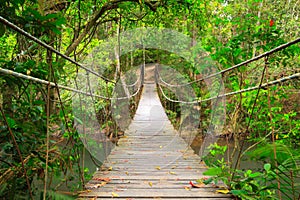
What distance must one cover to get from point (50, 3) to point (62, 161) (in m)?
1.25

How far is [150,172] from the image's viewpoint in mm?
1872

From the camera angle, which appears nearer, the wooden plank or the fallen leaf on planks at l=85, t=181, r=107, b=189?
the wooden plank

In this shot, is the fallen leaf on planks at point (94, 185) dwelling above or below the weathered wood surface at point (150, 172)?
above

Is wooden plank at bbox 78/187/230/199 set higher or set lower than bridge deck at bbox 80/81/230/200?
higher

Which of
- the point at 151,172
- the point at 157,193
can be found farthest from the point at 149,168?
the point at 157,193

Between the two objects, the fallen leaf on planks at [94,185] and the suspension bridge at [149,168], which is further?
the fallen leaf on planks at [94,185]

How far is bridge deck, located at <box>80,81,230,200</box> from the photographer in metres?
1.43

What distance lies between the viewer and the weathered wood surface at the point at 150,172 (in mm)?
1433

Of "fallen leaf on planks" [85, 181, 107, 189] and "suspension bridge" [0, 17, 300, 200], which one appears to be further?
"fallen leaf on planks" [85, 181, 107, 189]

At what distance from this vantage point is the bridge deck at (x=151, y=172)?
143 centimetres

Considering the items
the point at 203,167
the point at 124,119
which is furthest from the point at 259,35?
the point at 124,119

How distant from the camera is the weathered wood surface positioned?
1.43m

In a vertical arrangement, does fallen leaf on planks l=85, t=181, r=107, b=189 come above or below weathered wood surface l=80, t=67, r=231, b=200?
above

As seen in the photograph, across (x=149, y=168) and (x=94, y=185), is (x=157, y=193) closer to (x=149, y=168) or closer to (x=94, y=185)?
(x=94, y=185)
